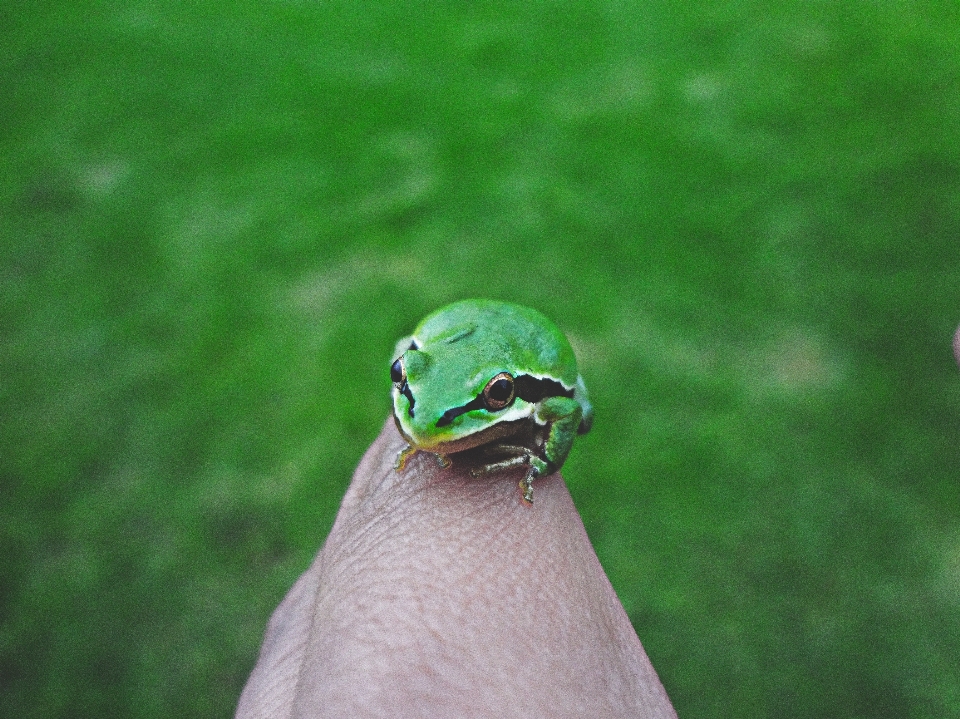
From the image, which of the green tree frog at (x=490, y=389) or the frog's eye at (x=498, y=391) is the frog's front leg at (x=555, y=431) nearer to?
the green tree frog at (x=490, y=389)

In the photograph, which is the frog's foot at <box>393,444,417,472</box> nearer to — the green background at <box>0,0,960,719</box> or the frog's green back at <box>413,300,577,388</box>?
the frog's green back at <box>413,300,577,388</box>

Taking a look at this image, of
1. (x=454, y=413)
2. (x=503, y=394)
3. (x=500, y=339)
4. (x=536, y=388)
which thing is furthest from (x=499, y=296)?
(x=454, y=413)

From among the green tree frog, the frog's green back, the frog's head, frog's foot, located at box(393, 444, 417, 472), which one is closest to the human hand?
frog's foot, located at box(393, 444, 417, 472)

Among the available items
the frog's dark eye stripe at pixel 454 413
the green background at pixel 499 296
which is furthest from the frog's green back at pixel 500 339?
the green background at pixel 499 296

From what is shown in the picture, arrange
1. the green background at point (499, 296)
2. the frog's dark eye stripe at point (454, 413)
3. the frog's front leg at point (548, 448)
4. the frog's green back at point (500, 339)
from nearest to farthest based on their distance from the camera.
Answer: the frog's dark eye stripe at point (454, 413) → the frog's green back at point (500, 339) → the frog's front leg at point (548, 448) → the green background at point (499, 296)

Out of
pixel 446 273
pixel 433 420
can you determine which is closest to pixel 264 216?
pixel 446 273

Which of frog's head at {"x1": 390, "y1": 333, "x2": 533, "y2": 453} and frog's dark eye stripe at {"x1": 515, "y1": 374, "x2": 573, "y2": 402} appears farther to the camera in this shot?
frog's dark eye stripe at {"x1": 515, "y1": 374, "x2": 573, "y2": 402}

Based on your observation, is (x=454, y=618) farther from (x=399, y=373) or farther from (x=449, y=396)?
(x=399, y=373)

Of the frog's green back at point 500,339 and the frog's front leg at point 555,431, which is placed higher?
the frog's green back at point 500,339
